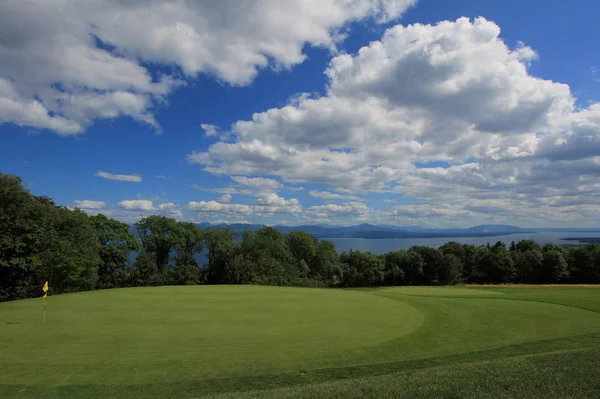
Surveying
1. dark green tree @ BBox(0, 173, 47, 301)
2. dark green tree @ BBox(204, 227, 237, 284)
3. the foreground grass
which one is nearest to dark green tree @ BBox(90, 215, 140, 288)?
dark green tree @ BBox(204, 227, 237, 284)

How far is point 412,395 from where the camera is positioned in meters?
5.77

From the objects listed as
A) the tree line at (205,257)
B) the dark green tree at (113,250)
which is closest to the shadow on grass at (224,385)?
the tree line at (205,257)

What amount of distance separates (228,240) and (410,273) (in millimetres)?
38124

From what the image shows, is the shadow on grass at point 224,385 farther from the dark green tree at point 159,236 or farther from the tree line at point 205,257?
the dark green tree at point 159,236

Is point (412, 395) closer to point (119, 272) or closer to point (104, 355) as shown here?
point (104, 355)

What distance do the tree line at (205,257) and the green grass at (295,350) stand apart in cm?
1545

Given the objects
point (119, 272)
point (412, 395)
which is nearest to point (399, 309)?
point (412, 395)

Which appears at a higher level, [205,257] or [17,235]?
[17,235]

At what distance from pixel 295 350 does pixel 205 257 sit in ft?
172

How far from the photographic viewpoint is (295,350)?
34.1 feet

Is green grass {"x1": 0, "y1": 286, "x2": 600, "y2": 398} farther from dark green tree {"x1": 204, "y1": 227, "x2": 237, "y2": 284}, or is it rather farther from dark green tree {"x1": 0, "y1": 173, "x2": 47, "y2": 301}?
dark green tree {"x1": 204, "y1": 227, "x2": 237, "y2": 284}

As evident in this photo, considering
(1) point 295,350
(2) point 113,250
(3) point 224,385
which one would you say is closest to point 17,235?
(2) point 113,250

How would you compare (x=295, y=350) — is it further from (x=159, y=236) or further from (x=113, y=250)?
(x=159, y=236)

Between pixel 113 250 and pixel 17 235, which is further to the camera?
pixel 113 250
